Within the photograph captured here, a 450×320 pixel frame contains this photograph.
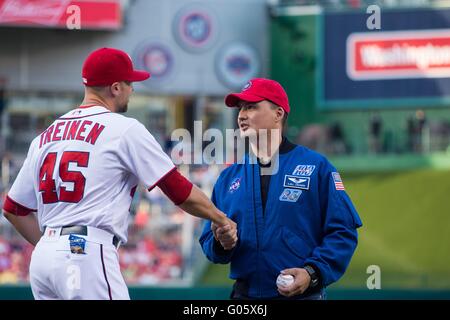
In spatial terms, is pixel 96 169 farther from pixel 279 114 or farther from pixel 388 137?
pixel 388 137

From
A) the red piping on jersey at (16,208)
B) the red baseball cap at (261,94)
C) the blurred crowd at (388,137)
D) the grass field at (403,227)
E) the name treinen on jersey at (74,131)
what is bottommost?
the grass field at (403,227)

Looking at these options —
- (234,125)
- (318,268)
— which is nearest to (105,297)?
(318,268)

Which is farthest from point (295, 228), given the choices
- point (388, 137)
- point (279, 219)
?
point (388, 137)

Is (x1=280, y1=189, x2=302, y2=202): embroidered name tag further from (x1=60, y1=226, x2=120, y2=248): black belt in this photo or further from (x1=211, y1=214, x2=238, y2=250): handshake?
(x1=60, y1=226, x2=120, y2=248): black belt

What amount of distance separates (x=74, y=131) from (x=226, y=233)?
3.13 ft

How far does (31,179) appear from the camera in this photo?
4.82 metres

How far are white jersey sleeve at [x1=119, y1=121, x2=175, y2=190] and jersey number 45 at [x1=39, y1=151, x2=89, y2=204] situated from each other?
7.9 inches

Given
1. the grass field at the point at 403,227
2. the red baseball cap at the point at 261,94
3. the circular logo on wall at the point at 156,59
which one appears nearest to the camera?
the red baseball cap at the point at 261,94

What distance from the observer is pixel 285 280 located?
479cm

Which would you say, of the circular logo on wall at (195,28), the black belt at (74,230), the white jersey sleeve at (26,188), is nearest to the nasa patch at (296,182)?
the black belt at (74,230)

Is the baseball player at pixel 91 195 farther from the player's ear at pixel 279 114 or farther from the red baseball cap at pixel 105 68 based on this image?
the player's ear at pixel 279 114

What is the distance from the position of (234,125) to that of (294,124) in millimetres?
1675

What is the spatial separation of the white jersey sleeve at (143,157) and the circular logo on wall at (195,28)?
2094cm

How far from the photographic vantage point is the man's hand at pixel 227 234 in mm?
4793
